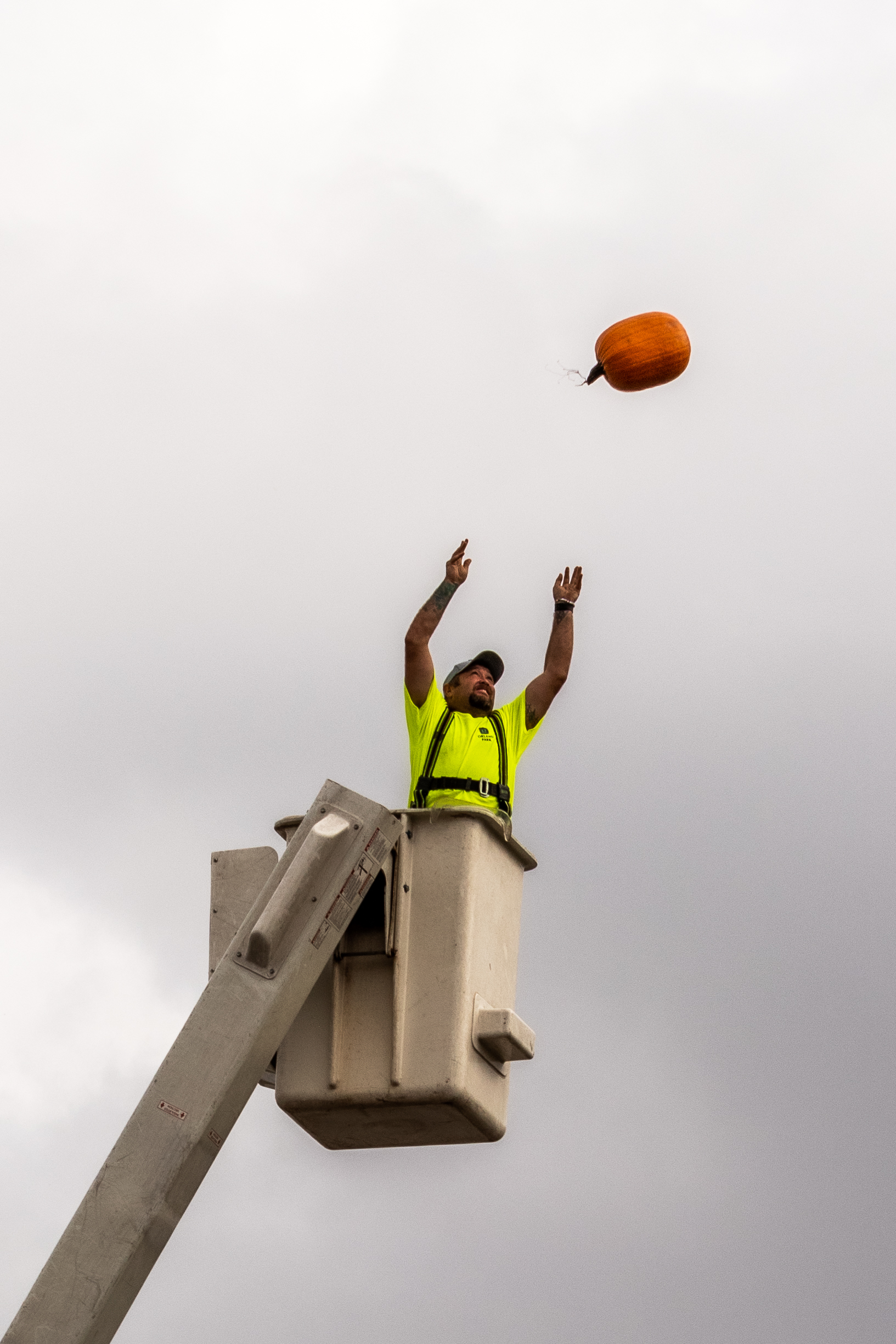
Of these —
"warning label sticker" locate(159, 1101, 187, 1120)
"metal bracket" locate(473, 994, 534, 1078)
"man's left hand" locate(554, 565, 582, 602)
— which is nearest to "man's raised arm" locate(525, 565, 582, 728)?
"man's left hand" locate(554, 565, 582, 602)

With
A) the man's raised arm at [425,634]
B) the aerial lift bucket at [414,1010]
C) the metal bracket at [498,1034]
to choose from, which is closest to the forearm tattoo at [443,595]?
the man's raised arm at [425,634]

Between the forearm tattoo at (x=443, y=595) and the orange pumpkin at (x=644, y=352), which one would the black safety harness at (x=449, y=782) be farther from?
the orange pumpkin at (x=644, y=352)

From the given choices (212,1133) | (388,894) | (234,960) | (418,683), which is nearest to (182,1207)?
(212,1133)

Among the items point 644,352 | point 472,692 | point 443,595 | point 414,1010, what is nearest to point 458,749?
point 472,692

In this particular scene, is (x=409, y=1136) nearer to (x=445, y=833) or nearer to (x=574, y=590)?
(x=445, y=833)

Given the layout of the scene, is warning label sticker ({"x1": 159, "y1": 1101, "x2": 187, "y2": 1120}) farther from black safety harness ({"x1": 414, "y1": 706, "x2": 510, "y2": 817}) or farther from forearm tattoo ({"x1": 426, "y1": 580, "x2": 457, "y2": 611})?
forearm tattoo ({"x1": 426, "y1": 580, "x2": 457, "y2": 611})

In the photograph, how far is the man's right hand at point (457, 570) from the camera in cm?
1573

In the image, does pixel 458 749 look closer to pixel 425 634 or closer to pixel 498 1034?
pixel 425 634

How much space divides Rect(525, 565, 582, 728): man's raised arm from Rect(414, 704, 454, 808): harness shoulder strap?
79cm

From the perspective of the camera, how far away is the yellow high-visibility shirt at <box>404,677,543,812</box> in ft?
51.0

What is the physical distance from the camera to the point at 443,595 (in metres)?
15.7

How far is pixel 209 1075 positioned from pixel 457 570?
4.41m

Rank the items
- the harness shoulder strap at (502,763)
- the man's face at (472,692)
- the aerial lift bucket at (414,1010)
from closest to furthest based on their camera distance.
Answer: the aerial lift bucket at (414,1010), the harness shoulder strap at (502,763), the man's face at (472,692)

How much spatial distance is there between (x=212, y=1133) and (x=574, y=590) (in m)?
5.47
